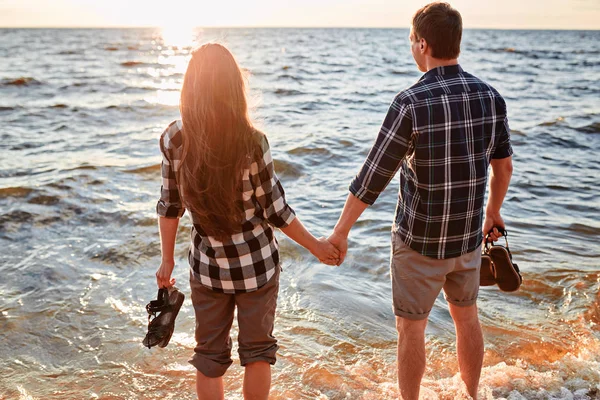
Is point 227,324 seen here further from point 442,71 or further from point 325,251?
point 442,71

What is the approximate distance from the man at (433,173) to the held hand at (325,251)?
38 millimetres

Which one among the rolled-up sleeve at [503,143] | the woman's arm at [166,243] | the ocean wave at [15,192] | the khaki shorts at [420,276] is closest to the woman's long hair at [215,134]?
the woman's arm at [166,243]

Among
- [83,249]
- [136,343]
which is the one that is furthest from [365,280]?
[83,249]

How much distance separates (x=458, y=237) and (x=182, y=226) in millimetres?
4918

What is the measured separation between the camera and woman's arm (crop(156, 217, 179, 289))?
118 inches

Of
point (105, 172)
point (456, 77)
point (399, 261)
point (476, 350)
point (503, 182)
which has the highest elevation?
point (456, 77)

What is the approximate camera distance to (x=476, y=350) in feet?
11.0

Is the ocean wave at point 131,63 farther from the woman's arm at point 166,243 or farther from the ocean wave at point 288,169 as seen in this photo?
the woman's arm at point 166,243

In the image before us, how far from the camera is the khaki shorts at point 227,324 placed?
9.70ft

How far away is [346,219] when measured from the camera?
10.3 feet

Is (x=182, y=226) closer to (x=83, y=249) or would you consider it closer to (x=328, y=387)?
(x=83, y=249)

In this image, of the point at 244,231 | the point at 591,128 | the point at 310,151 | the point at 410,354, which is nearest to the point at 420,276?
the point at 410,354

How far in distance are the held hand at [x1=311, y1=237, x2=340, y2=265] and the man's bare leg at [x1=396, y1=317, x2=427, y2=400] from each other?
496 mm

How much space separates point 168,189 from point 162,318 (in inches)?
30.6
